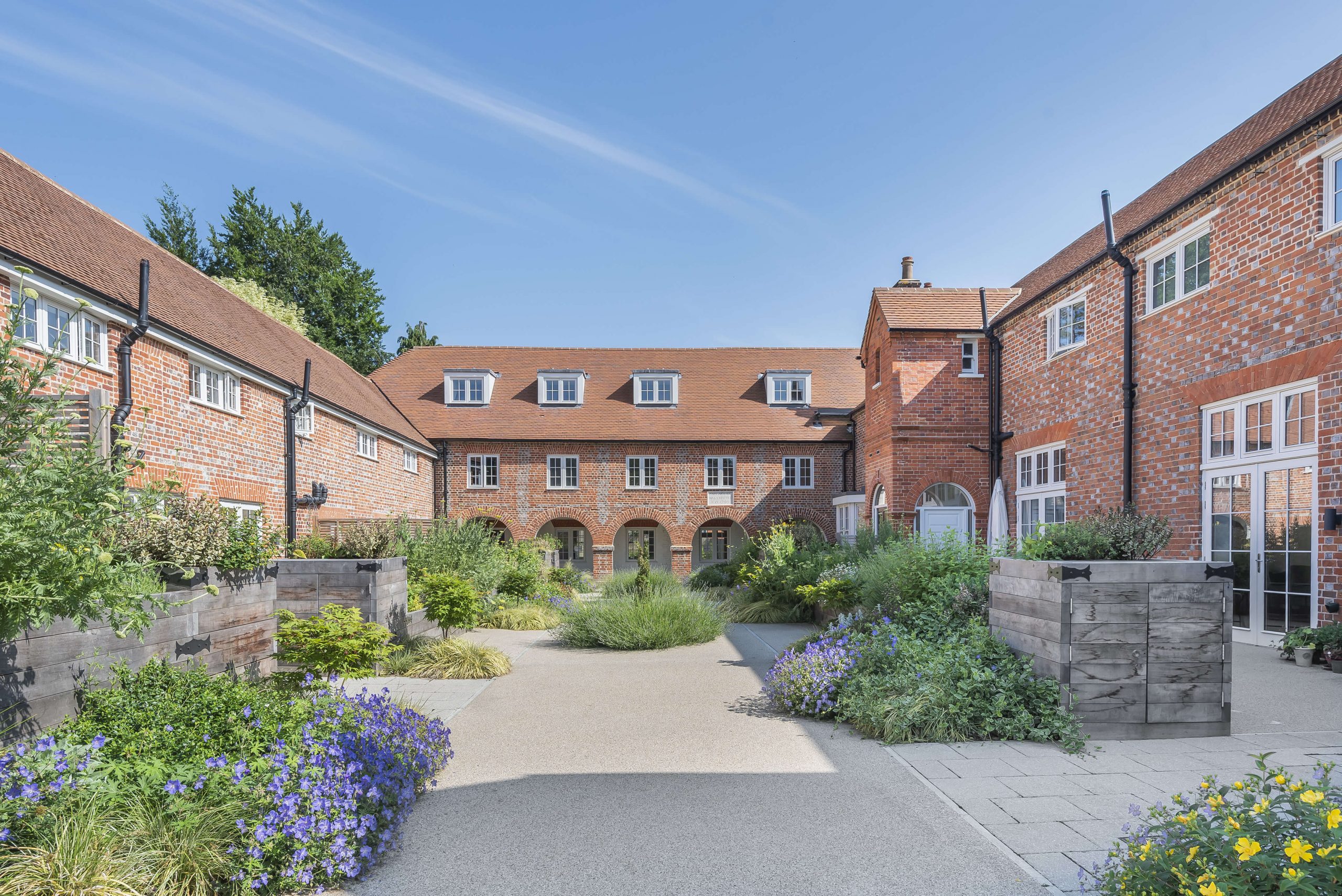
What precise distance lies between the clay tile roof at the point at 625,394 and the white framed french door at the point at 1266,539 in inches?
573

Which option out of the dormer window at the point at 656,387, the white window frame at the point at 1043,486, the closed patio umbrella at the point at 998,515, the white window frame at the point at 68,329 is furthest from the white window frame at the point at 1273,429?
the dormer window at the point at 656,387

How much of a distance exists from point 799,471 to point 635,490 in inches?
215

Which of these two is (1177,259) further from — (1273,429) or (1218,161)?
(1273,429)

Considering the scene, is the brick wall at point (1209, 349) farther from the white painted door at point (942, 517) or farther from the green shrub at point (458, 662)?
the green shrub at point (458, 662)

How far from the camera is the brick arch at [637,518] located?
79.2 feet

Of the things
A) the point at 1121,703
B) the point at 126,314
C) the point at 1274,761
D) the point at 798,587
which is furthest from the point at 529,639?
the point at 1274,761

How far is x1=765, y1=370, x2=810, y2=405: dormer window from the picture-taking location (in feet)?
84.1

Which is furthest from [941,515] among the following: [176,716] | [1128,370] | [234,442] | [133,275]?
[133,275]

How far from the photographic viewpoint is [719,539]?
2644 cm

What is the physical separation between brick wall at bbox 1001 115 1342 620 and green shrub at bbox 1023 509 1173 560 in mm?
3547

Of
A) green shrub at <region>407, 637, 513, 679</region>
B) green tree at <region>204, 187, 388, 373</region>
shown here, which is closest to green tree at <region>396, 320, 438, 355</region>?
green tree at <region>204, 187, 388, 373</region>

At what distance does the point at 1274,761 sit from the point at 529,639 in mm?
8801

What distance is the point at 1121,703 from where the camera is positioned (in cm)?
527

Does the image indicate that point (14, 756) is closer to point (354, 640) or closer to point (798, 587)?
point (354, 640)
